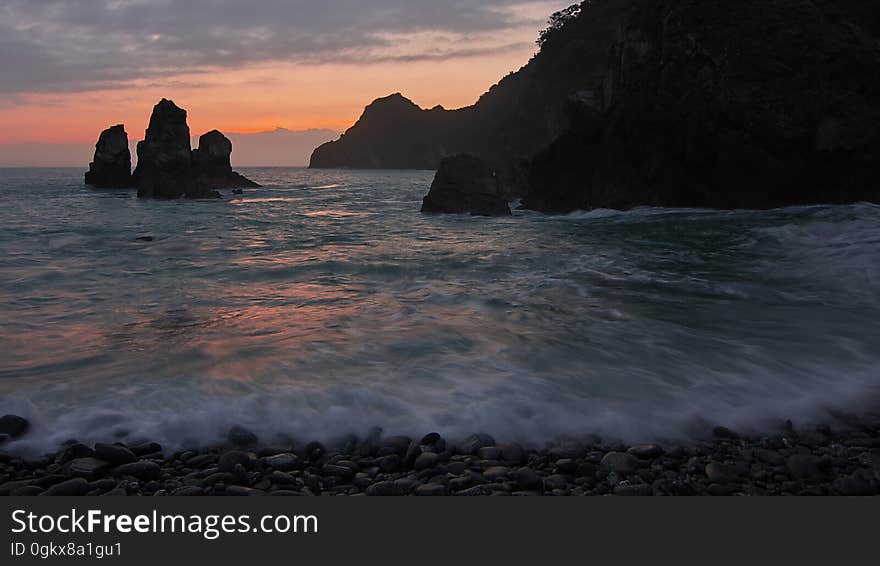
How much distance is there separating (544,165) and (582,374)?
25.2 meters

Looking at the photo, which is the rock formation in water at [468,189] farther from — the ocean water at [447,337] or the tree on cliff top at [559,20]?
the tree on cliff top at [559,20]

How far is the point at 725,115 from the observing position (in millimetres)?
22547

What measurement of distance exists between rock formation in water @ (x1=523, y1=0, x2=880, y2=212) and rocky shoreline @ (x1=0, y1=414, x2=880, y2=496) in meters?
20.2

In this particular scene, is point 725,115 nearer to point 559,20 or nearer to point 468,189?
point 468,189

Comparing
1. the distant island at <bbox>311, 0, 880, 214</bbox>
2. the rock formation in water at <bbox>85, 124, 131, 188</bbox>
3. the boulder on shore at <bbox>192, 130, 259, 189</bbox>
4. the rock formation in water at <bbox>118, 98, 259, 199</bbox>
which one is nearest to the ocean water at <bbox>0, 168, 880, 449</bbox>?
the distant island at <bbox>311, 0, 880, 214</bbox>

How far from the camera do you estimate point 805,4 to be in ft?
76.5

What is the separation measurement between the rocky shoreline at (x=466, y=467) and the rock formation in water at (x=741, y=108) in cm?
2019

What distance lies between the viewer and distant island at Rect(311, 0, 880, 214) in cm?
2123

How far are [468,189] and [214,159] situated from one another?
4062 cm

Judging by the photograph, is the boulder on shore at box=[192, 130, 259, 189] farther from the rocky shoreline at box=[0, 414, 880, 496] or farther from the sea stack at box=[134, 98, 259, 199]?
the rocky shoreline at box=[0, 414, 880, 496]

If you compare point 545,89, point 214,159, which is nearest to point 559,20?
point 545,89

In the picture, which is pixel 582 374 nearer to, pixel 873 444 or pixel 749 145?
pixel 873 444

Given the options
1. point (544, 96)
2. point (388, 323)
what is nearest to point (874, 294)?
point (388, 323)

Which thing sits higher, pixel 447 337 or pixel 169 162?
pixel 169 162
